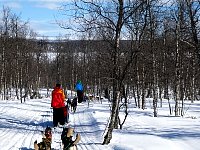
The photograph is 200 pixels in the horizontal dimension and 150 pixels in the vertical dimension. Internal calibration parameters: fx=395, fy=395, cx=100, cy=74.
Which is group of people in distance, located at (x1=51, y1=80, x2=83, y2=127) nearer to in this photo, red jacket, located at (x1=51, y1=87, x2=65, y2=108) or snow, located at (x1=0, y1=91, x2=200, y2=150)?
red jacket, located at (x1=51, y1=87, x2=65, y2=108)

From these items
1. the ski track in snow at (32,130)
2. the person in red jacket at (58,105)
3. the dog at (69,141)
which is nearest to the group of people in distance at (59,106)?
the person in red jacket at (58,105)

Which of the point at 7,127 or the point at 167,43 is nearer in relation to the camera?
the point at 7,127

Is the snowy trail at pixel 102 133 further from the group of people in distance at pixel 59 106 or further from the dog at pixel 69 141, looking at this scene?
the dog at pixel 69 141

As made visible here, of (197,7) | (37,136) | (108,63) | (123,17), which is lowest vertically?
(37,136)

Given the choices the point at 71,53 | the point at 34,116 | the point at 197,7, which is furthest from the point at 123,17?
the point at 71,53

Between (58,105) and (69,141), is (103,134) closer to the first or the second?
(69,141)

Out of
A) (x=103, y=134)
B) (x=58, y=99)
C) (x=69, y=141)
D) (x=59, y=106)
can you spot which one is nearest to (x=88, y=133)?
(x=103, y=134)

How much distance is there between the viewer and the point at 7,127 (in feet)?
58.9

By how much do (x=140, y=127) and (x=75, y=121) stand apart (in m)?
4.51

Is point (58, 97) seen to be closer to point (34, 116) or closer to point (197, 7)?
point (34, 116)

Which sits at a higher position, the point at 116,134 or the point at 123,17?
the point at 123,17

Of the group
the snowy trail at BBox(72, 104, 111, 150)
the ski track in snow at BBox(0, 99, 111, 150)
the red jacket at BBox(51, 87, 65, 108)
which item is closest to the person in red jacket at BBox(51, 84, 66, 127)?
the red jacket at BBox(51, 87, 65, 108)

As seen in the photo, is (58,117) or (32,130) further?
(58,117)

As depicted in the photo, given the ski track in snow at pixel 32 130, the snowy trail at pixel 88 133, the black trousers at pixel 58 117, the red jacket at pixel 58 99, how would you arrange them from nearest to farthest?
the snowy trail at pixel 88 133
the ski track in snow at pixel 32 130
the black trousers at pixel 58 117
the red jacket at pixel 58 99
